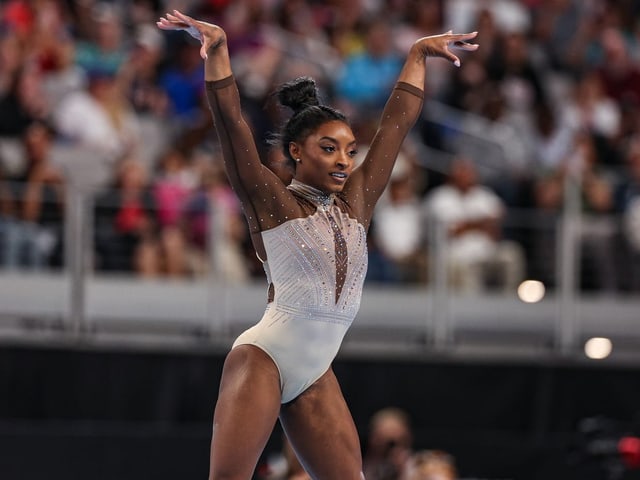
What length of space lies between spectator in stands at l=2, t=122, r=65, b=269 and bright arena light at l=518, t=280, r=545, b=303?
320 cm

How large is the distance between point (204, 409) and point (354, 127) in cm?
214

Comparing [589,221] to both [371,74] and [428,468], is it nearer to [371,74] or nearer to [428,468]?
[371,74]

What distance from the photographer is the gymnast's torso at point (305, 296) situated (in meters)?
4.53

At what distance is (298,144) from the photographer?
186 inches

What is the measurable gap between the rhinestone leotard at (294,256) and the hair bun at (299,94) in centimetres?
31

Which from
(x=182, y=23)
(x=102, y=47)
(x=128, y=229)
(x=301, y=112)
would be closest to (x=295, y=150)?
(x=301, y=112)

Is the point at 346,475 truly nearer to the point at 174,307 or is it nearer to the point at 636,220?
the point at 174,307

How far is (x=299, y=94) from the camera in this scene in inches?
189

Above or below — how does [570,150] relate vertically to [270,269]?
above

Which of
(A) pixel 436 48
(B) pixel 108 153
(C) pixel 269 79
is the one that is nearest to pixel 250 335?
(A) pixel 436 48

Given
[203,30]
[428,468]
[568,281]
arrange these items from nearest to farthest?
[203,30], [428,468], [568,281]

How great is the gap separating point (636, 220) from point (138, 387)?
3731 mm

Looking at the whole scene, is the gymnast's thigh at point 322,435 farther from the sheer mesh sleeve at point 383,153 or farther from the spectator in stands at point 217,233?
the spectator in stands at point 217,233

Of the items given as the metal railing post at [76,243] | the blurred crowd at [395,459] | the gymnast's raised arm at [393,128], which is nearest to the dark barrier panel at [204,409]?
the metal railing post at [76,243]
